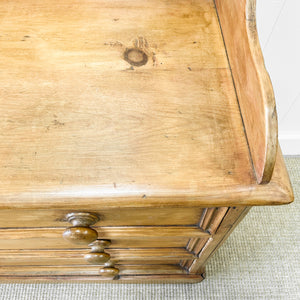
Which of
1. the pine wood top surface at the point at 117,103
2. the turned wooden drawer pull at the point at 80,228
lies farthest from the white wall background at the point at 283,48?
the turned wooden drawer pull at the point at 80,228

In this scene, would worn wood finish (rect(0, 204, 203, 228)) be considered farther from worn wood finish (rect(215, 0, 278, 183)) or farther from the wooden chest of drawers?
worn wood finish (rect(215, 0, 278, 183))

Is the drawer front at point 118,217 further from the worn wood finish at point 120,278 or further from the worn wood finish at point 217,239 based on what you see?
the worn wood finish at point 120,278

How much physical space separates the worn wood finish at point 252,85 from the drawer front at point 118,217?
0.52 ft

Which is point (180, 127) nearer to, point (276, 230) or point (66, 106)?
point (66, 106)

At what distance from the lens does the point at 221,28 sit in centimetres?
54

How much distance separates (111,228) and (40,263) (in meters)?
0.38

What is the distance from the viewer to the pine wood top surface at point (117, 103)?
1.34 ft

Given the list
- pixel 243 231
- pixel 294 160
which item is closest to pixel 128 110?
pixel 243 231

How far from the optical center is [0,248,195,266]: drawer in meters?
0.73

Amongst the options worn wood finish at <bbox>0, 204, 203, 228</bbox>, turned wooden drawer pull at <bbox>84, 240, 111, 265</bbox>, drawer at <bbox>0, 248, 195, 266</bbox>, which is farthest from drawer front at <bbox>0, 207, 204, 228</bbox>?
drawer at <bbox>0, 248, 195, 266</bbox>

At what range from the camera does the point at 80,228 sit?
472 mm

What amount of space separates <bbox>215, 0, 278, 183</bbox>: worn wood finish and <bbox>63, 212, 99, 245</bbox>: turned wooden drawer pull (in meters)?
0.24

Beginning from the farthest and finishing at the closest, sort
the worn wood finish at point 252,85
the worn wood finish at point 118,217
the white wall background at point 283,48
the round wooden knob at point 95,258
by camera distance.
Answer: the white wall background at point 283,48
the round wooden knob at point 95,258
the worn wood finish at point 118,217
the worn wood finish at point 252,85

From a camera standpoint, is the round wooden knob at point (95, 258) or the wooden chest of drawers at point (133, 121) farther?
the round wooden knob at point (95, 258)
